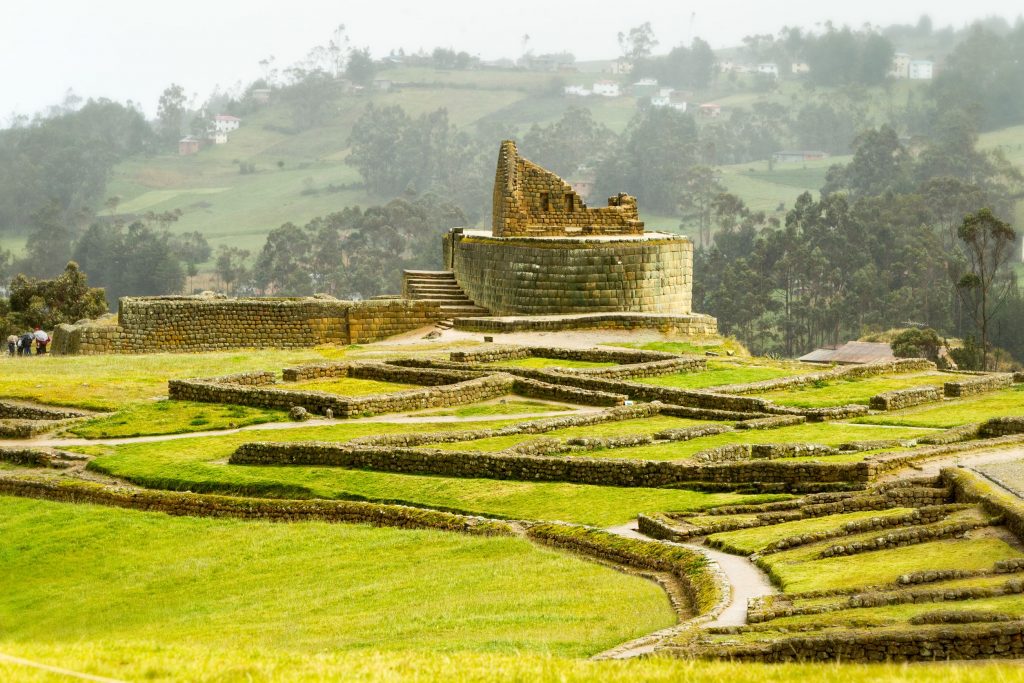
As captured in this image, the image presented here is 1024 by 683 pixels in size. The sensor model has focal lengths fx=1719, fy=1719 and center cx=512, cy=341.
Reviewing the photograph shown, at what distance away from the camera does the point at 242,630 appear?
16906 millimetres

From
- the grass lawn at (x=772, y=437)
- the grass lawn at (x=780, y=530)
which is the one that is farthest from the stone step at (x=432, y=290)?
the grass lawn at (x=780, y=530)

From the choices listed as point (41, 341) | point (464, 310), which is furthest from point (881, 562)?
point (41, 341)

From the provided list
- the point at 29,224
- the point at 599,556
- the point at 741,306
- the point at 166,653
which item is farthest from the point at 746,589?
the point at 29,224

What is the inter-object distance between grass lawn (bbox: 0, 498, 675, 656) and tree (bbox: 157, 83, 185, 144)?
14393 cm

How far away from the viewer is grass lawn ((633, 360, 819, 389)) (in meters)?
33.7

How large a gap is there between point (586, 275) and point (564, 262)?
69cm

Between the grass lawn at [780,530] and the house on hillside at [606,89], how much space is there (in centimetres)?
17694

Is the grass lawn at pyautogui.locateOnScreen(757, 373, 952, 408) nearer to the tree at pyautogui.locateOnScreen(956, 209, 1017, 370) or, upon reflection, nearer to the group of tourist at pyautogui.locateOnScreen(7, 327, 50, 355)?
the tree at pyautogui.locateOnScreen(956, 209, 1017, 370)

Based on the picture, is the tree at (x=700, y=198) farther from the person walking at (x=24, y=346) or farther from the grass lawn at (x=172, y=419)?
the grass lawn at (x=172, y=419)

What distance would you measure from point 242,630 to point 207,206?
400 feet

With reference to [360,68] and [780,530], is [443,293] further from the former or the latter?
[360,68]

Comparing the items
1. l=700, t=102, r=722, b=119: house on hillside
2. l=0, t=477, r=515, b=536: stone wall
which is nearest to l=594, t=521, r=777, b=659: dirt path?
l=0, t=477, r=515, b=536: stone wall

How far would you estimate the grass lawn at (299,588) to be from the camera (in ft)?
52.2

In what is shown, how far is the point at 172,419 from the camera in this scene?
98.5ft
